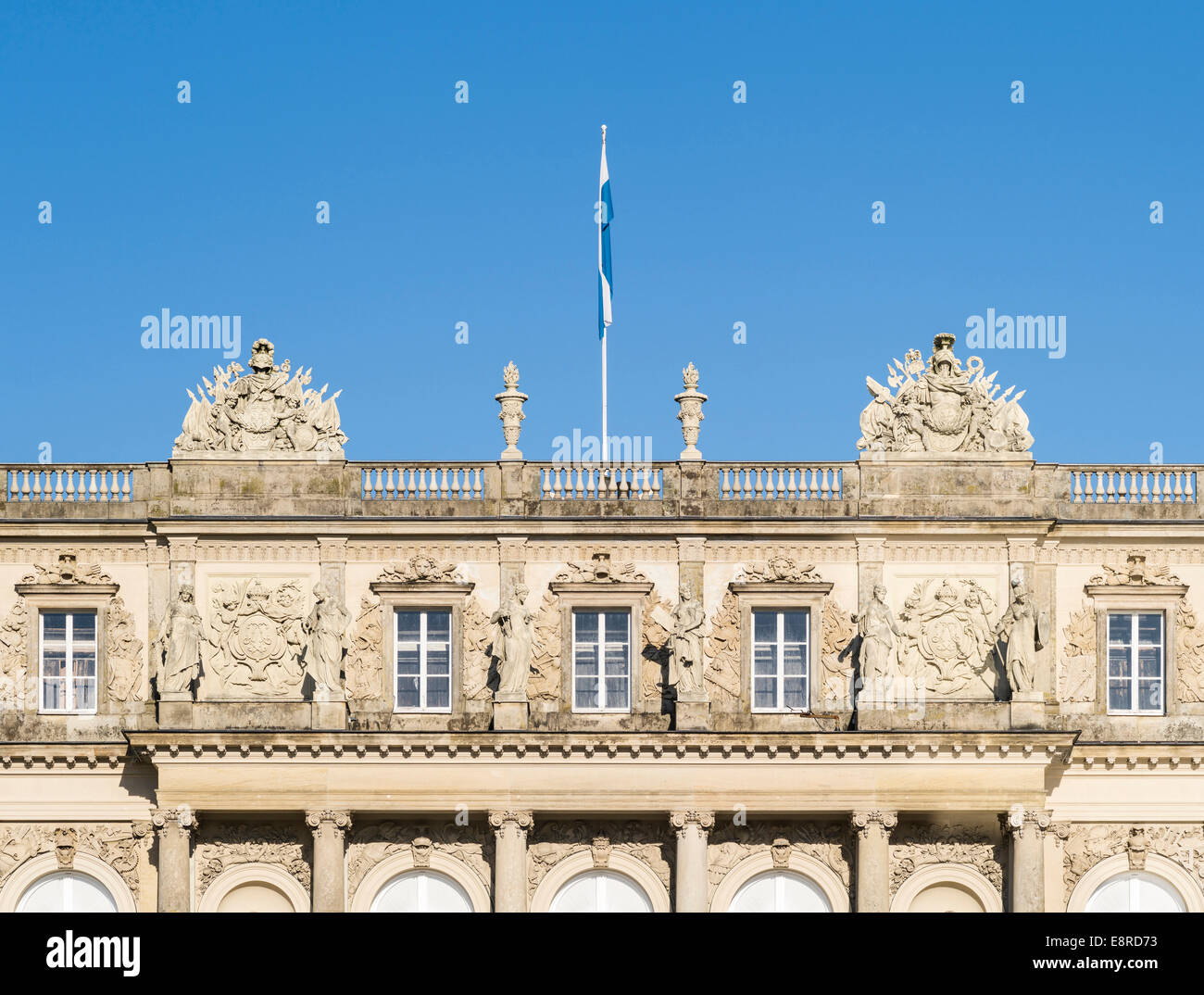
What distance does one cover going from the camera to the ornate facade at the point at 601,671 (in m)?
42.4

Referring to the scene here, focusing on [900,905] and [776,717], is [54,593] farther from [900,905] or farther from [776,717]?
[900,905]

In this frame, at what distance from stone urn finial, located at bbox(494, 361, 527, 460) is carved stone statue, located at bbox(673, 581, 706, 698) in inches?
188

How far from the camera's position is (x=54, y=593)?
4412cm

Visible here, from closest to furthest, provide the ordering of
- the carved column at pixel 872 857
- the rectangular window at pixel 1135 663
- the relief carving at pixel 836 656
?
the carved column at pixel 872 857
the relief carving at pixel 836 656
the rectangular window at pixel 1135 663

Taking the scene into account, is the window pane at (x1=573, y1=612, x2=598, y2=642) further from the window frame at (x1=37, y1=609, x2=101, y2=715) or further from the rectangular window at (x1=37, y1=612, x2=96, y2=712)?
the rectangular window at (x1=37, y1=612, x2=96, y2=712)

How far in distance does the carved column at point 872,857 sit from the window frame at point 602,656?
5176 mm

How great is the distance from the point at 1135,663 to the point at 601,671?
428 inches

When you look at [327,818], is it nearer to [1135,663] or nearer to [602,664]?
[602,664]

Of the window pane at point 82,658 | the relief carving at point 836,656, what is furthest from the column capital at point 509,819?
the window pane at point 82,658

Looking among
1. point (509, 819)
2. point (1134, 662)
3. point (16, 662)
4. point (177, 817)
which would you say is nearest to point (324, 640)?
point (177, 817)

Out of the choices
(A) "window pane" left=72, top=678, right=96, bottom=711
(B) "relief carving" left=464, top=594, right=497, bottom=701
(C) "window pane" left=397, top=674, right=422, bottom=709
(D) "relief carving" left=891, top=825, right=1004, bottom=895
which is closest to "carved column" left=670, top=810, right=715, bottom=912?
(D) "relief carving" left=891, top=825, right=1004, bottom=895

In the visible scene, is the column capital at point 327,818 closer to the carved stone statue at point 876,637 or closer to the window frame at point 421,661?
the window frame at point 421,661
